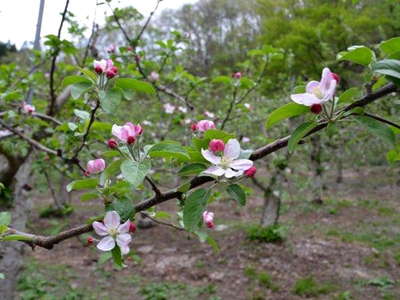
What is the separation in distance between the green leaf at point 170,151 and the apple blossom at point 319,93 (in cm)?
22

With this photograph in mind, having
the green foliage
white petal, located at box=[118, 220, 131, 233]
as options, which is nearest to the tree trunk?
white petal, located at box=[118, 220, 131, 233]

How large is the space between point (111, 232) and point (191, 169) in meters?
0.27

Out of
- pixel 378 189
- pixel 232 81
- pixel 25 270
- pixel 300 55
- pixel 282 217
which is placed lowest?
pixel 25 270

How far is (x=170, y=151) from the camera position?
0.70m

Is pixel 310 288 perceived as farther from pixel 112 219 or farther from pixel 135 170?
pixel 135 170

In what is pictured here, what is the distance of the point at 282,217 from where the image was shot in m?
6.73

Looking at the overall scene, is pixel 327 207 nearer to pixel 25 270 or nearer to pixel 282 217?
pixel 282 217

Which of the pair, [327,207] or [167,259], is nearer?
[167,259]

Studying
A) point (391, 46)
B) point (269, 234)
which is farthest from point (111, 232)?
point (269, 234)

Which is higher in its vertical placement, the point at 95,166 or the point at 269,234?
the point at 95,166

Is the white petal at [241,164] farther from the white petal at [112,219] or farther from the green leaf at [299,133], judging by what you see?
the white petal at [112,219]

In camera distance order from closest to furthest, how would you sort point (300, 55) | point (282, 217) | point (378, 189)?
point (282, 217), point (378, 189), point (300, 55)

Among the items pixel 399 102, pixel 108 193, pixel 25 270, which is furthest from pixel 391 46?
pixel 25 270

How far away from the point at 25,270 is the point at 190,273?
202cm
